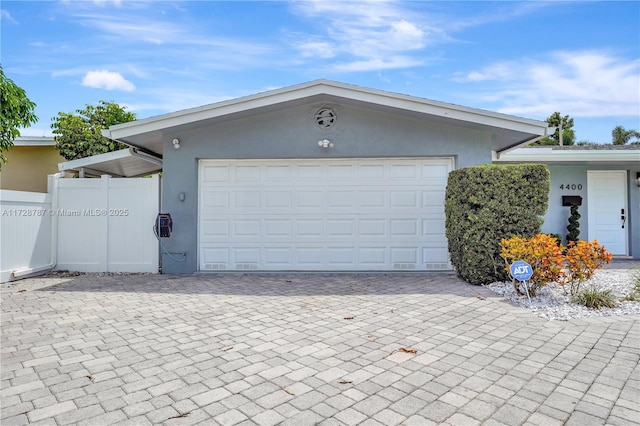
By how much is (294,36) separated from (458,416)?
8.39 metres

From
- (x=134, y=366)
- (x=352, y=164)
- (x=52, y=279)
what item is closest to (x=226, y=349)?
(x=134, y=366)

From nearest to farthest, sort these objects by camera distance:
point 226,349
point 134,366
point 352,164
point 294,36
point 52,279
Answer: point 134,366, point 226,349, point 52,279, point 352,164, point 294,36

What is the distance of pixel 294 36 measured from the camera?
8570 millimetres

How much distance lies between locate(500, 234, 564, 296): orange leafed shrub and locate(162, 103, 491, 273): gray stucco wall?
263 centimetres

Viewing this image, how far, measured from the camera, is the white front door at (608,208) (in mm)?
10359

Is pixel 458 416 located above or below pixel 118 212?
below

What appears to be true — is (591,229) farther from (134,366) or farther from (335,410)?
(134,366)

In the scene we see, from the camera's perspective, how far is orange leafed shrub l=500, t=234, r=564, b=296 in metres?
5.21

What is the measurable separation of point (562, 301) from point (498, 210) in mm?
1679

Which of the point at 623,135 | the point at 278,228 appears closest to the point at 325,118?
the point at 278,228

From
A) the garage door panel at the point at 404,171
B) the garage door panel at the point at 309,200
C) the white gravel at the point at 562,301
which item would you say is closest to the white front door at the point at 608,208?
the white gravel at the point at 562,301

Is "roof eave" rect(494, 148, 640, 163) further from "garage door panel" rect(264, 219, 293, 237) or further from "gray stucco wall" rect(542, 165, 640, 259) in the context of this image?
"garage door panel" rect(264, 219, 293, 237)

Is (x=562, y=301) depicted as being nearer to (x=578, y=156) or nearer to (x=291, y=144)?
(x=291, y=144)

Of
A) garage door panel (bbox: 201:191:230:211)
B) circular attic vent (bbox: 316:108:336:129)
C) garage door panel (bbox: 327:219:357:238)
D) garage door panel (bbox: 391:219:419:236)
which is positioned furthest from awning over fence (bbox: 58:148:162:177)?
garage door panel (bbox: 391:219:419:236)
